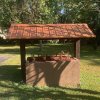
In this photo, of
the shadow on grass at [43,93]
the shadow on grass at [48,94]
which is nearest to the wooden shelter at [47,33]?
the shadow on grass at [43,93]

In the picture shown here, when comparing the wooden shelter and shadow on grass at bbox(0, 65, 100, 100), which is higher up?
the wooden shelter

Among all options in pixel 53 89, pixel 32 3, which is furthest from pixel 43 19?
pixel 53 89

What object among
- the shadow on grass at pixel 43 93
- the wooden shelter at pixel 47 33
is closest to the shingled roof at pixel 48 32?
the wooden shelter at pixel 47 33

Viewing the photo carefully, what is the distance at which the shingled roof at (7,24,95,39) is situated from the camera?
43.3 feet

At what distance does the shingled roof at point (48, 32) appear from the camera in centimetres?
1321

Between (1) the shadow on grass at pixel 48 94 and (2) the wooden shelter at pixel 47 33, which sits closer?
(1) the shadow on grass at pixel 48 94

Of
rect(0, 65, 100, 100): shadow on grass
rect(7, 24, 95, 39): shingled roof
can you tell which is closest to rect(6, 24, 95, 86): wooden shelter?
rect(7, 24, 95, 39): shingled roof

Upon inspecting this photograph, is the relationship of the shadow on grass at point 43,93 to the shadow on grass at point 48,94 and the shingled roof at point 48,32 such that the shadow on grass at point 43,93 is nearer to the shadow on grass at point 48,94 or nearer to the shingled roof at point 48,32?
the shadow on grass at point 48,94

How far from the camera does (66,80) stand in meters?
13.4

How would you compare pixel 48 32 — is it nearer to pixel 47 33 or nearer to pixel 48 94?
pixel 47 33

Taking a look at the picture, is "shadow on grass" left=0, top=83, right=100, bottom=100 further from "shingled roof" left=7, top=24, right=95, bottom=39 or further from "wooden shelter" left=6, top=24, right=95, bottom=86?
"shingled roof" left=7, top=24, right=95, bottom=39

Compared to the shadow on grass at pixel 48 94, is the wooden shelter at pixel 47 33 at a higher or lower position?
higher

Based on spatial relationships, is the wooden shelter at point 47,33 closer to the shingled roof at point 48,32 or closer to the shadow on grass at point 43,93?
the shingled roof at point 48,32

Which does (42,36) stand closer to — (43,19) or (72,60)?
(72,60)
